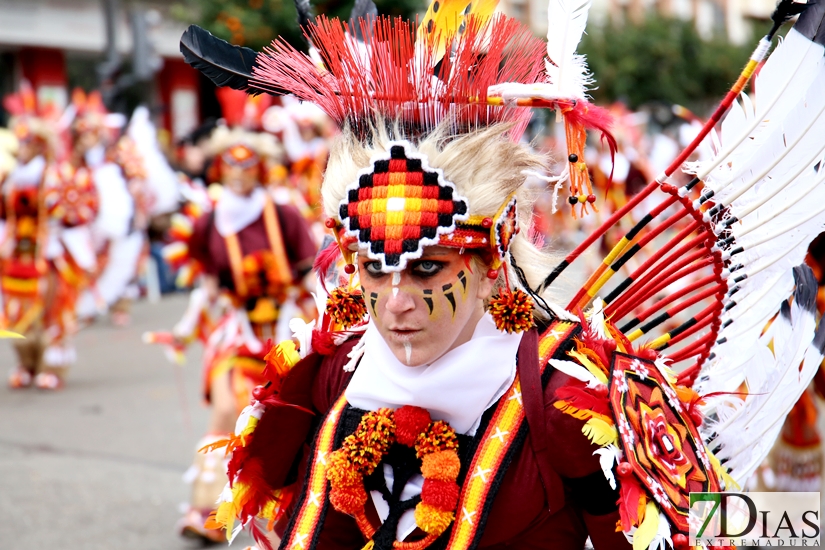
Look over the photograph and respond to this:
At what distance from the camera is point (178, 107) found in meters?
24.6

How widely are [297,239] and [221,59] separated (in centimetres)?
363

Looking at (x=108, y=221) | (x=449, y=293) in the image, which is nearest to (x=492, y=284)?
(x=449, y=293)

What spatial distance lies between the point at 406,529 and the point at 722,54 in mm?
30110

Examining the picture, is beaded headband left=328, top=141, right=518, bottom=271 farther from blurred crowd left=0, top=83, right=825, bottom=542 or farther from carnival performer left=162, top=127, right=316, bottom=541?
carnival performer left=162, top=127, right=316, bottom=541

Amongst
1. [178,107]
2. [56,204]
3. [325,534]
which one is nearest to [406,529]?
[325,534]

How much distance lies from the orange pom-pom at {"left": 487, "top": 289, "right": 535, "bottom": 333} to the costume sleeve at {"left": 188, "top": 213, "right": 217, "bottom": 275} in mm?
4014

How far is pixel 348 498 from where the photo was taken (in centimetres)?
229

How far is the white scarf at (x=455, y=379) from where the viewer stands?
2217 mm

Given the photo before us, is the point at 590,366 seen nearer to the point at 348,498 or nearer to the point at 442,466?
the point at 442,466

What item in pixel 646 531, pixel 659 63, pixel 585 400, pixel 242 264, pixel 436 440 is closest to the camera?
pixel 646 531

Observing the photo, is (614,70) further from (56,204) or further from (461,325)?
(461,325)

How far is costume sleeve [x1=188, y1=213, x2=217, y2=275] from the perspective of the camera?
19.9 ft

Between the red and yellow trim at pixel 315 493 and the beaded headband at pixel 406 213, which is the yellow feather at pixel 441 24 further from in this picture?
the red and yellow trim at pixel 315 493

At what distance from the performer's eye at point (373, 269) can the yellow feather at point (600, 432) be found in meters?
0.52
